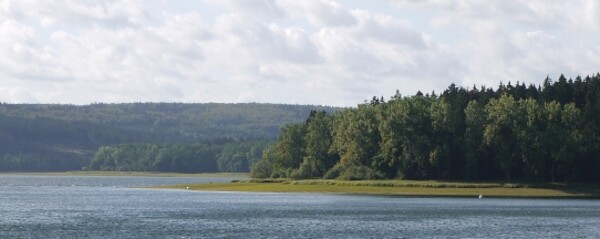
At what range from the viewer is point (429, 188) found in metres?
157

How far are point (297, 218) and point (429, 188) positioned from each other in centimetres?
5434

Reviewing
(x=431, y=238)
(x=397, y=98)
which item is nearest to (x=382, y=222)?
(x=431, y=238)

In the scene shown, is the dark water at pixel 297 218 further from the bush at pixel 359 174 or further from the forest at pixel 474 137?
the bush at pixel 359 174

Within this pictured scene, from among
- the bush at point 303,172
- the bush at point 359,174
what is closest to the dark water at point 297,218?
the bush at point 359,174

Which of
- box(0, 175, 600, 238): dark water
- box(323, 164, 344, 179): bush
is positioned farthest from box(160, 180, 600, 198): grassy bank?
box(0, 175, 600, 238): dark water

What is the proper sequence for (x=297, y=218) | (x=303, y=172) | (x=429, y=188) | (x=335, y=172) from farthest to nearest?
(x=303, y=172), (x=335, y=172), (x=429, y=188), (x=297, y=218)

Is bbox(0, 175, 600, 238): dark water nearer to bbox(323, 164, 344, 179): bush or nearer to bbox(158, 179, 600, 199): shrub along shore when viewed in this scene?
bbox(158, 179, 600, 199): shrub along shore

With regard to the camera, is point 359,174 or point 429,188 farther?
point 359,174

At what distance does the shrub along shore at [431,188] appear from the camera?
489 ft

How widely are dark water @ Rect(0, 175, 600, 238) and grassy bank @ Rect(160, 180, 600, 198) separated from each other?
8.51 m

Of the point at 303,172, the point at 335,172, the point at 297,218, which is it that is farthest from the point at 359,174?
the point at 297,218

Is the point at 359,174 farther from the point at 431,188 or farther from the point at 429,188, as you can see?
the point at 431,188

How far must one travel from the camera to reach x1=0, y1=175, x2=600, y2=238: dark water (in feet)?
287

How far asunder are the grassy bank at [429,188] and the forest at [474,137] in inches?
134
